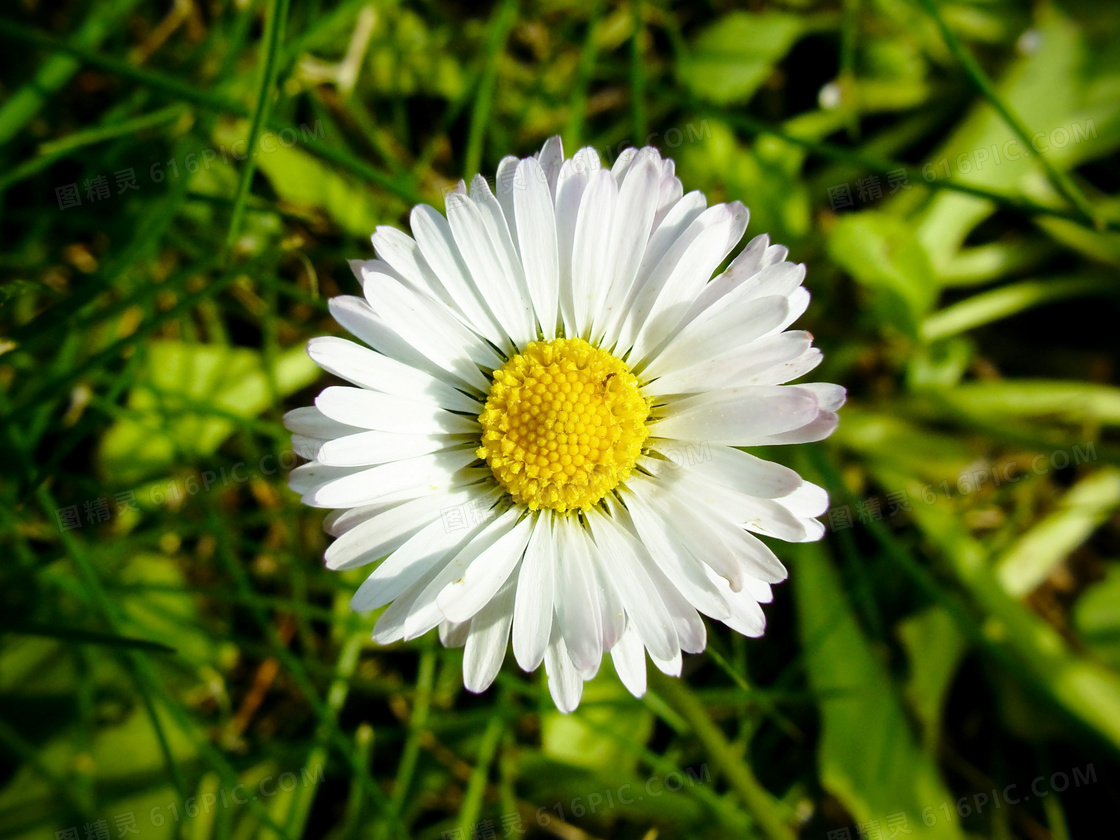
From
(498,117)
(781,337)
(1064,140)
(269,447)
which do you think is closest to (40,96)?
(269,447)

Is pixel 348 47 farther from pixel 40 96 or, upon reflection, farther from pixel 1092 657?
pixel 1092 657

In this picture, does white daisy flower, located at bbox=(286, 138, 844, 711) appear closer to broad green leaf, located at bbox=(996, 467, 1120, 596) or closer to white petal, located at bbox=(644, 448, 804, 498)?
white petal, located at bbox=(644, 448, 804, 498)

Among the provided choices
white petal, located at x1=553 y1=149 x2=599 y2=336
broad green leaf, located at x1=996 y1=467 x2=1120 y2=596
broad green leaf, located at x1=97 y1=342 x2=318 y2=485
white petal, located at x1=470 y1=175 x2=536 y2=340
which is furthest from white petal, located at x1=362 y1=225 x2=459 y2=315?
broad green leaf, located at x1=996 y1=467 x2=1120 y2=596

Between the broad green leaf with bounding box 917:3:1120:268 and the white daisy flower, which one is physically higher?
the broad green leaf with bounding box 917:3:1120:268

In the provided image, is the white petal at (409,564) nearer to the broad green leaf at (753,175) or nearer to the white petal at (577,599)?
the white petal at (577,599)

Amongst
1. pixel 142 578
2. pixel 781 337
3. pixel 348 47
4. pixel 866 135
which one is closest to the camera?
pixel 781 337

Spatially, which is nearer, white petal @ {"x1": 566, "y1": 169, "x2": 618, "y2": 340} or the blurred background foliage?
white petal @ {"x1": 566, "y1": 169, "x2": 618, "y2": 340}
